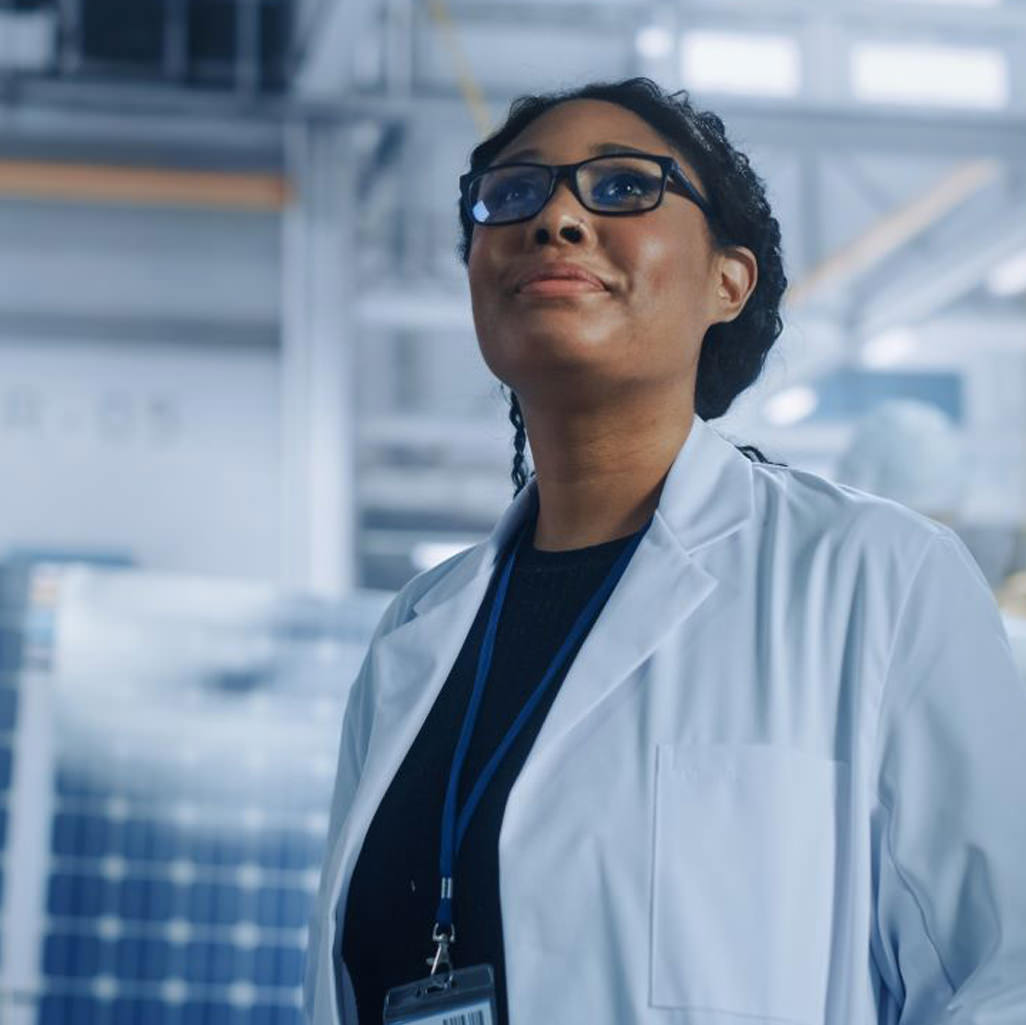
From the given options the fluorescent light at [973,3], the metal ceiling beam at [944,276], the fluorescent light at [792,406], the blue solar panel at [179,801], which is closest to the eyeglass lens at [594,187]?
the blue solar panel at [179,801]

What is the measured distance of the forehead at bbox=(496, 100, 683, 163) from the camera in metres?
1.17

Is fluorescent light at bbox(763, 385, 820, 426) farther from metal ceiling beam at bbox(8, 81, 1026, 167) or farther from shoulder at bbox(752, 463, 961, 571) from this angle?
shoulder at bbox(752, 463, 961, 571)

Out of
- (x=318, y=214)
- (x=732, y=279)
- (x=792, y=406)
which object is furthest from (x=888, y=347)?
(x=732, y=279)

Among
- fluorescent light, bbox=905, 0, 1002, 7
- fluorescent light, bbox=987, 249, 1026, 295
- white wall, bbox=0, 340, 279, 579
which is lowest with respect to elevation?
white wall, bbox=0, 340, 279, 579

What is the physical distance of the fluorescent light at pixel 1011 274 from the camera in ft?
21.9

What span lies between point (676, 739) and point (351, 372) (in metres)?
4.32

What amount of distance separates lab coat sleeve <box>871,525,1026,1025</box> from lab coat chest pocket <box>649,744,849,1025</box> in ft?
0.15

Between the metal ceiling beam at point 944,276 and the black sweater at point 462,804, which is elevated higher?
the metal ceiling beam at point 944,276

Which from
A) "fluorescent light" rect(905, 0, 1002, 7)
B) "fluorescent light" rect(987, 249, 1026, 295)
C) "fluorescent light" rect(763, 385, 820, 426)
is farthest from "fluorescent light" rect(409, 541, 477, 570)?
"fluorescent light" rect(905, 0, 1002, 7)

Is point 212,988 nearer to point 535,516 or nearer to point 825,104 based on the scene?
point 535,516

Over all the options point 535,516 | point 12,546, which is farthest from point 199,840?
point 12,546

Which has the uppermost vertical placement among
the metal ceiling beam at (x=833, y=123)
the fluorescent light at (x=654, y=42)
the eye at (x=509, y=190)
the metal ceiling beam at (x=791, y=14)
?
the metal ceiling beam at (x=791, y=14)

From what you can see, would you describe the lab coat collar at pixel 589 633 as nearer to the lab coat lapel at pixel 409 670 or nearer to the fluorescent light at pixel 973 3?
the lab coat lapel at pixel 409 670

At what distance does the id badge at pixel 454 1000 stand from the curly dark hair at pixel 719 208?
512 millimetres
